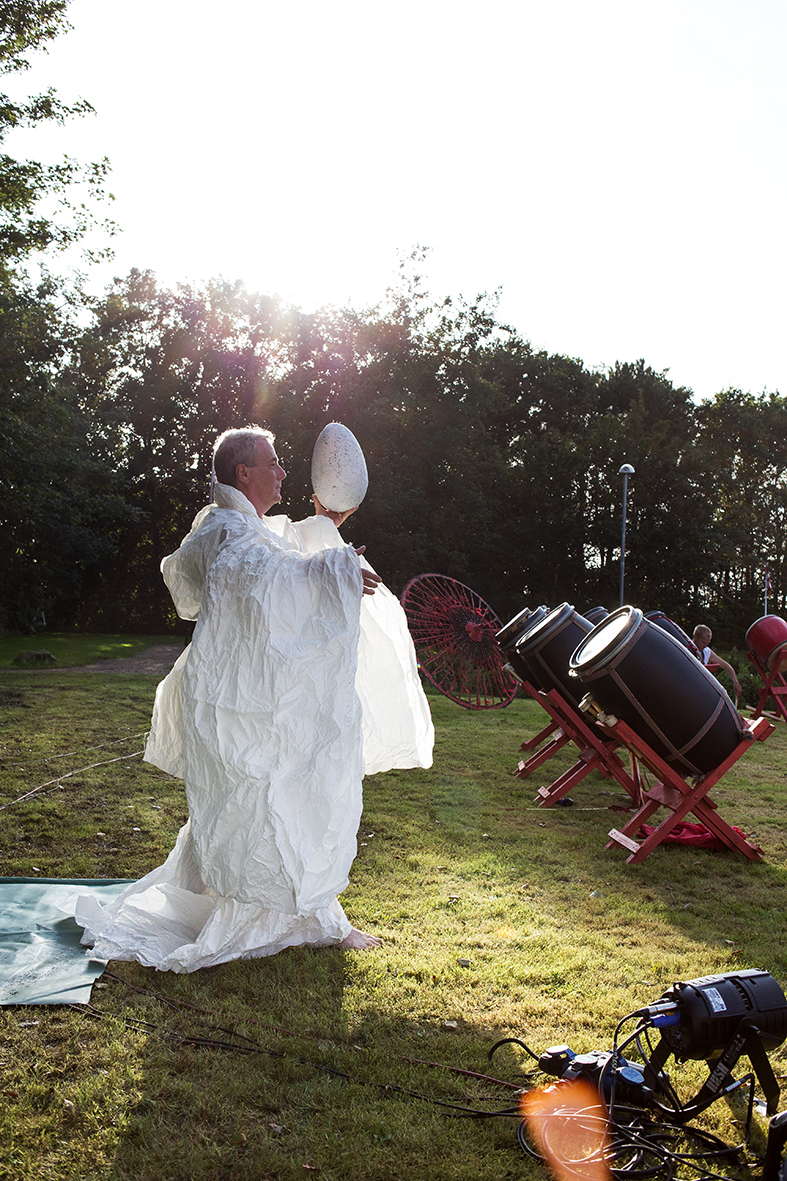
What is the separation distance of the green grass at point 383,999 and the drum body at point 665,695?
2.23ft

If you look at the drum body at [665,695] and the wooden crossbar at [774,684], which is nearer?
the drum body at [665,695]

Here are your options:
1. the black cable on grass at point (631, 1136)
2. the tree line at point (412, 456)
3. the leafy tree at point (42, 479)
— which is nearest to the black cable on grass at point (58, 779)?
the black cable on grass at point (631, 1136)

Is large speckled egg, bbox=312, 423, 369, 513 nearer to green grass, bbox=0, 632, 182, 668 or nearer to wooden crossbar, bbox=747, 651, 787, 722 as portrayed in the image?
wooden crossbar, bbox=747, 651, 787, 722

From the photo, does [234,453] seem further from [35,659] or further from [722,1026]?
[35,659]

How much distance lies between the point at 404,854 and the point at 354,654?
6.15ft

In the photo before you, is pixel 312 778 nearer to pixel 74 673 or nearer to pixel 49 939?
pixel 49 939

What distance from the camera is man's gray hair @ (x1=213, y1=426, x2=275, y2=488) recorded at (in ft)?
10.7

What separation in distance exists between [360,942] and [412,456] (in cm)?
2156

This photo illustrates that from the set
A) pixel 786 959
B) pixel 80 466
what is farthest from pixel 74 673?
pixel 786 959

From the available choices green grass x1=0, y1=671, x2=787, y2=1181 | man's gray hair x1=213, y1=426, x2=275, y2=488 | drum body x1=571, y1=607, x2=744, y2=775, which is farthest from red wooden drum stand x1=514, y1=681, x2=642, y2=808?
man's gray hair x1=213, y1=426, x2=275, y2=488

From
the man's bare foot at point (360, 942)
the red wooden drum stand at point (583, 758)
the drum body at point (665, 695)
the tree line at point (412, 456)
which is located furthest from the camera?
the tree line at point (412, 456)

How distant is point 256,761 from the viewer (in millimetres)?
2822

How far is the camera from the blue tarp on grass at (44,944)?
267 cm

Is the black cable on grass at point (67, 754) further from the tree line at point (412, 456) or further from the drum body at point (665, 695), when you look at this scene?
the tree line at point (412, 456)
